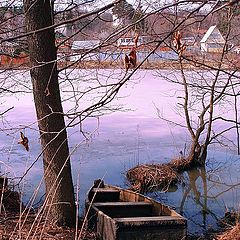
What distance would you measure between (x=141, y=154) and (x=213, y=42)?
6.00ft

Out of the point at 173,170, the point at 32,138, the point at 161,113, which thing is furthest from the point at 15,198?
the point at 161,113

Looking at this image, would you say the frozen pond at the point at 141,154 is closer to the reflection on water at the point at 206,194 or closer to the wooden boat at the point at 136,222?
the reflection on water at the point at 206,194

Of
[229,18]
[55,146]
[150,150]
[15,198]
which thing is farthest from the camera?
[150,150]

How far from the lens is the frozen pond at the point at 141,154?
5055mm

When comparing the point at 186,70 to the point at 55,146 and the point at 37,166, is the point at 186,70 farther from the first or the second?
the point at 55,146

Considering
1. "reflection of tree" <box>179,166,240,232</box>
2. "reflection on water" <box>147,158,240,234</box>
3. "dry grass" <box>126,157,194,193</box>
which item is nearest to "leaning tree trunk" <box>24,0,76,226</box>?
"reflection on water" <box>147,158,240,234</box>

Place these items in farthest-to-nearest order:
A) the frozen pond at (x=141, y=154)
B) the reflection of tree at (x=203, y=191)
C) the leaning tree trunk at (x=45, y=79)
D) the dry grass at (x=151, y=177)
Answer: the dry grass at (x=151, y=177), the frozen pond at (x=141, y=154), the reflection of tree at (x=203, y=191), the leaning tree trunk at (x=45, y=79)

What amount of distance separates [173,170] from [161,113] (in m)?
1.80

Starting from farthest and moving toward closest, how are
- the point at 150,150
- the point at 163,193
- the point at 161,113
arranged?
the point at 161,113 < the point at 150,150 < the point at 163,193

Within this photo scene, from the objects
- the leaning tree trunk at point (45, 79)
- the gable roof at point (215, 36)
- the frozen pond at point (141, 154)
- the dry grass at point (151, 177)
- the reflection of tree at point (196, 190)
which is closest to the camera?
the leaning tree trunk at point (45, 79)

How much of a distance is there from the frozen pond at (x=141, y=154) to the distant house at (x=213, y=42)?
70 cm

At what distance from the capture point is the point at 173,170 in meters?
6.04

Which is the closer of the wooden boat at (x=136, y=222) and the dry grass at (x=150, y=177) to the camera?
the wooden boat at (x=136, y=222)

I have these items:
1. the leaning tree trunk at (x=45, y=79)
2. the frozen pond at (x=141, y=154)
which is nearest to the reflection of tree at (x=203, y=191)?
the frozen pond at (x=141, y=154)
